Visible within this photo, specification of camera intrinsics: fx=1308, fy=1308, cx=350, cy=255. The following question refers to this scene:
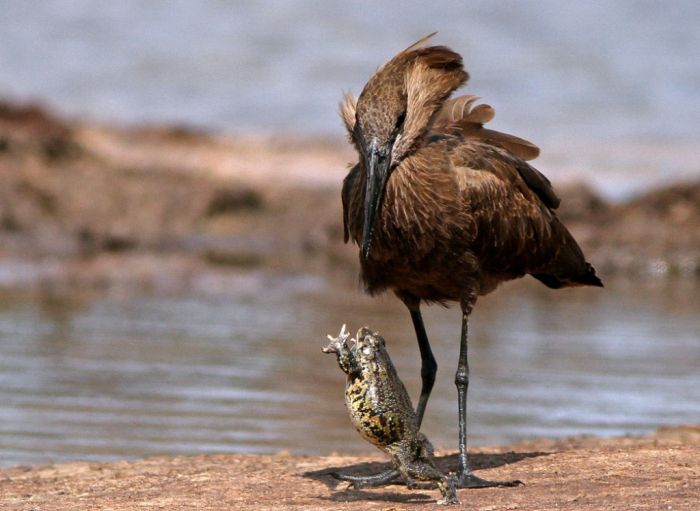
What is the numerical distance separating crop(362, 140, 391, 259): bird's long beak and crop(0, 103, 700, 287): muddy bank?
12.4 metres

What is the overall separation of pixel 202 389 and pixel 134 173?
1726 centimetres

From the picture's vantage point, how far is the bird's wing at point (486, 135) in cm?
799

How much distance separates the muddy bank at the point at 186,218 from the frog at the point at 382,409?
12.5 m

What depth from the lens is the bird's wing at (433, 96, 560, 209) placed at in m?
7.99

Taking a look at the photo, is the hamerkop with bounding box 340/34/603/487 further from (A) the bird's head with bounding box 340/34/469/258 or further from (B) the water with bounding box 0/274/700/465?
(B) the water with bounding box 0/274/700/465

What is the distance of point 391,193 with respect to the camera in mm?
7082

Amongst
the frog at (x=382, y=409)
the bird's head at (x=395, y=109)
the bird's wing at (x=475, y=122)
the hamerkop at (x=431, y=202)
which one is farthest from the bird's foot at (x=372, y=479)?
the bird's wing at (x=475, y=122)

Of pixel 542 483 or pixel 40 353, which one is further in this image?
pixel 40 353

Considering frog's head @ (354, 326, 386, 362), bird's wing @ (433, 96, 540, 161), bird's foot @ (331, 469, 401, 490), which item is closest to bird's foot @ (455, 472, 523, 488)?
bird's foot @ (331, 469, 401, 490)

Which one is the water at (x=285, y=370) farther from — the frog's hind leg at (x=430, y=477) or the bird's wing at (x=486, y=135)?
the frog's hind leg at (x=430, y=477)

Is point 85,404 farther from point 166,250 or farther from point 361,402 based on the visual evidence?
point 166,250

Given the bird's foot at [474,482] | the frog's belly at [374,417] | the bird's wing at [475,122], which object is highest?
the bird's wing at [475,122]

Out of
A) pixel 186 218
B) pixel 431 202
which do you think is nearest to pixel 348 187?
pixel 431 202

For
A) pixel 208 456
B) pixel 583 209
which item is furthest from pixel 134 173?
pixel 208 456
